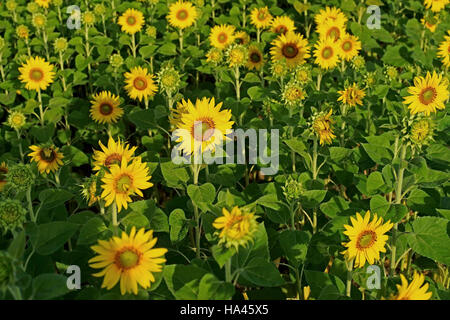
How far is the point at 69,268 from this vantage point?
255 centimetres

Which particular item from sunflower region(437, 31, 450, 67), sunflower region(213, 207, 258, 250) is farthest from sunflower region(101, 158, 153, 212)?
sunflower region(437, 31, 450, 67)

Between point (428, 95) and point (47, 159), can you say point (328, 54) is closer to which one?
point (428, 95)

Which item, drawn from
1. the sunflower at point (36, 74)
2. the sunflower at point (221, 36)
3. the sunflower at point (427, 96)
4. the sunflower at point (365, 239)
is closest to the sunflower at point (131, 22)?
the sunflower at point (221, 36)

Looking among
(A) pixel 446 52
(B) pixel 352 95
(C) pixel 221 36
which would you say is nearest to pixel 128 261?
(B) pixel 352 95

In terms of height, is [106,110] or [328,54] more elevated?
[328,54]

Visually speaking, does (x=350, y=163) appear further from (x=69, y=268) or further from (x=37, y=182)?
(x=37, y=182)

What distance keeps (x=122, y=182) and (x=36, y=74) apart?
302 cm

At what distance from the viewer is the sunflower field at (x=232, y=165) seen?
7.70ft

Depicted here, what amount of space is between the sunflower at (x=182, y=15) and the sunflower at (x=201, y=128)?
3.10 m

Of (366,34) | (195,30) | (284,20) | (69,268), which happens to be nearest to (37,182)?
(69,268)

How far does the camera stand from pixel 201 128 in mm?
2906

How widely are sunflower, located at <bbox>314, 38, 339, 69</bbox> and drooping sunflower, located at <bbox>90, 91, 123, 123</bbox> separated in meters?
2.07

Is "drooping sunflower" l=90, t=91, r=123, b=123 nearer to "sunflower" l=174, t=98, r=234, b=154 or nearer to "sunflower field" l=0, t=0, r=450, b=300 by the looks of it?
"sunflower field" l=0, t=0, r=450, b=300
